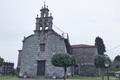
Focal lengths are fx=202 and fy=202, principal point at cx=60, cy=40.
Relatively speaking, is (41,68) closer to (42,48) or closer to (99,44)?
(42,48)

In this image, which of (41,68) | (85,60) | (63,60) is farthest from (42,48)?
(63,60)

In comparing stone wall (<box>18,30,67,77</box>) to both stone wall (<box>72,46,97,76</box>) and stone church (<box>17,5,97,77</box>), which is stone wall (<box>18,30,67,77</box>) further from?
stone wall (<box>72,46,97,76</box>)

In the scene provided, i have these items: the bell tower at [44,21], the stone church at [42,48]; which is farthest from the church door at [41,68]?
the bell tower at [44,21]

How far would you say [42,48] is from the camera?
115ft

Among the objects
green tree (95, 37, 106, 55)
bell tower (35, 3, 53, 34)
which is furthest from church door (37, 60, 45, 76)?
green tree (95, 37, 106, 55)

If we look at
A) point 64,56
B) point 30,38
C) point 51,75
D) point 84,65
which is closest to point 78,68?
point 84,65

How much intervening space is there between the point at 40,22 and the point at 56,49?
5523mm

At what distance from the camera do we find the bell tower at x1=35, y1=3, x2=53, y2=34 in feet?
113

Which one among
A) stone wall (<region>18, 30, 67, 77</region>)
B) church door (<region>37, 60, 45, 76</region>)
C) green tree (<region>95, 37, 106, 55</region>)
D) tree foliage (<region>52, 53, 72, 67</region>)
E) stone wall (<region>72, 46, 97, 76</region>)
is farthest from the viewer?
green tree (<region>95, 37, 106, 55</region>)

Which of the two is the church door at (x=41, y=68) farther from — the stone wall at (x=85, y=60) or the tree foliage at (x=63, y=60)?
the tree foliage at (x=63, y=60)

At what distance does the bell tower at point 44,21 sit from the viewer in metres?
34.5

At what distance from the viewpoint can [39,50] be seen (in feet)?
115

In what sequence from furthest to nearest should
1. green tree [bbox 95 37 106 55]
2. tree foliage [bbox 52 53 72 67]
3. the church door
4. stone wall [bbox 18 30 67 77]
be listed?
green tree [bbox 95 37 106 55] < the church door < stone wall [bbox 18 30 67 77] < tree foliage [bbox 52 53 72 67]

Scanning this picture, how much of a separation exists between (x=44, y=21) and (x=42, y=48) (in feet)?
15.3
